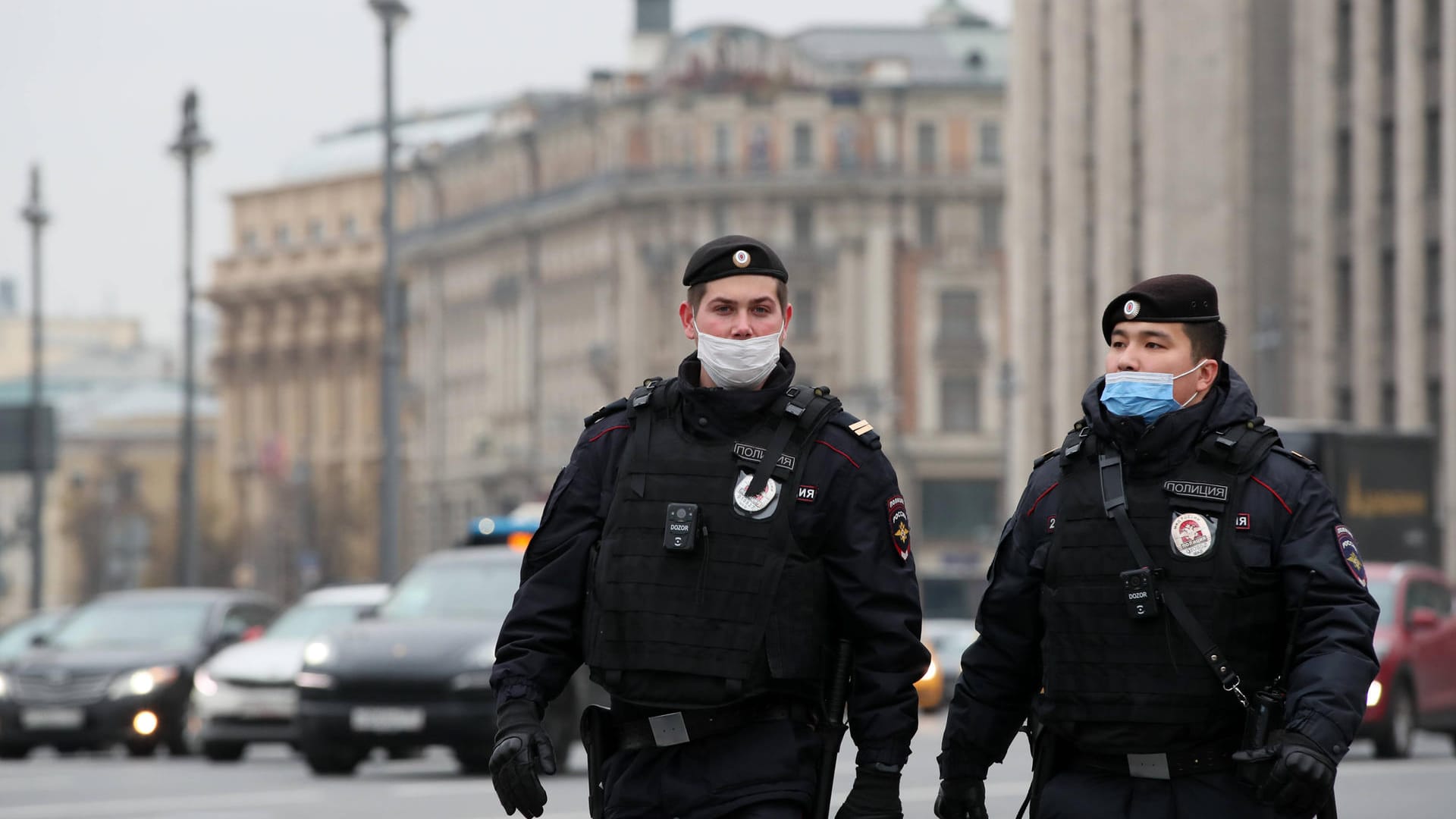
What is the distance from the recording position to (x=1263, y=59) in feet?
220

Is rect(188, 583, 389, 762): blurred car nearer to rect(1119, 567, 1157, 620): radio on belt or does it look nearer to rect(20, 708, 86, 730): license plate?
rect(20, 708, 86, 730): license plate

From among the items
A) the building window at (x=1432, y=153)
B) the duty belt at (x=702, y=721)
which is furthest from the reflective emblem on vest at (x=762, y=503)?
the building window at (x=1432, y=153)

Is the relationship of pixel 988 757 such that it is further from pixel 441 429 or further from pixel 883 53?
pixel 441 429

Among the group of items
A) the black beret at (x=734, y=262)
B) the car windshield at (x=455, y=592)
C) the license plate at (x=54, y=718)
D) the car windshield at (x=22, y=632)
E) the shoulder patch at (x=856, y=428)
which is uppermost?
the black beret at (x=734, y=262)

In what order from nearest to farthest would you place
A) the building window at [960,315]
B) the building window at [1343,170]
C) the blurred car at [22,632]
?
the blurred car at [22,632] < the building window at [1343,170] < the building window at [960,315]

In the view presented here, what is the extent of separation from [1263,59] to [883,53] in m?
45.1

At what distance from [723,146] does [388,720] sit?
3521 inches

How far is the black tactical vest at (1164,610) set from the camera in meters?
6.07

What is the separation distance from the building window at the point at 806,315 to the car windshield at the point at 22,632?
73406 mm

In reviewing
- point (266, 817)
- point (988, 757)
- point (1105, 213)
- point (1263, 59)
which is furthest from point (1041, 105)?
point (988, 757)

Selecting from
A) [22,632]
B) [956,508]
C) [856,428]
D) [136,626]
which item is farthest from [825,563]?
[956,508]

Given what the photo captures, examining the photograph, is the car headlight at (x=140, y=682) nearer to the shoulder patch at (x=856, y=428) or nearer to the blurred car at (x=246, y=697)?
the blurred car at (x=246, y=697)

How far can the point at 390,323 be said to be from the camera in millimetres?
33875

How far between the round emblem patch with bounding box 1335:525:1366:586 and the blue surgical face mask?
0.44 meters
